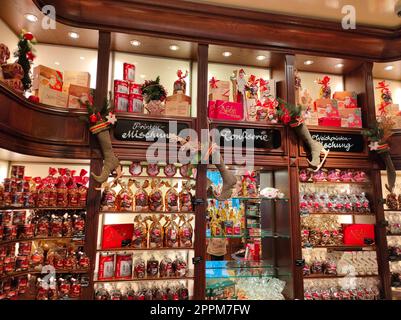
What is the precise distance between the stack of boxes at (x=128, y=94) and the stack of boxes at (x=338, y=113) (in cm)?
194

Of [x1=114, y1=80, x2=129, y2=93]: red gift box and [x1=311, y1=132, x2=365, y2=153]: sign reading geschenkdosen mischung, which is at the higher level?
[x1=114, y1=80, x2=129, y2=93]: red gift box

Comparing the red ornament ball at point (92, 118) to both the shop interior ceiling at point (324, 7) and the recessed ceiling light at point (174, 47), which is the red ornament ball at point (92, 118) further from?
the shop interior ceiling at point (324, 7)

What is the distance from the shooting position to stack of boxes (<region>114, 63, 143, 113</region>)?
261 cm

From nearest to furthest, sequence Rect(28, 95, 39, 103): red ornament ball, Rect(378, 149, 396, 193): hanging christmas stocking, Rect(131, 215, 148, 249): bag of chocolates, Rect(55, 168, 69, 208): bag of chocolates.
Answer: Rect(28, 95, 39, 103): red ornament ball < Rect(55, 168, 69, 208): bag of chocolates < Rect(131, 215, 148, 249): bag of chocolates < Rect(378, 149, 396, 193): hanging christmas stocking

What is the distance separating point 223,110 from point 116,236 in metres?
1.59

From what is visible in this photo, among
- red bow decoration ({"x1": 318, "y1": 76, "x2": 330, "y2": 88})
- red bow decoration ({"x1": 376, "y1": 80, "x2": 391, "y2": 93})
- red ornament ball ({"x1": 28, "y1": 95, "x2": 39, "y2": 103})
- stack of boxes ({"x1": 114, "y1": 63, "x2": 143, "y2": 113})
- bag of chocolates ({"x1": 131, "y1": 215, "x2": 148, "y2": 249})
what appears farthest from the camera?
red bow decoration ({"x1": 376, "y1": 80, "x2": 391, "y2": 93})

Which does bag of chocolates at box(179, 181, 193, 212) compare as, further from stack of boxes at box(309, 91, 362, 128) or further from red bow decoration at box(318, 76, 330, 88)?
red bow decoration at box(318, 76, 330, 88)

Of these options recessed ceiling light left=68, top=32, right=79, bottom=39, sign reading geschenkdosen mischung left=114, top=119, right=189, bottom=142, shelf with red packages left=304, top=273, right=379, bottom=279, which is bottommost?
shelf with red packages left=304, top=273, right=379, bottom=279

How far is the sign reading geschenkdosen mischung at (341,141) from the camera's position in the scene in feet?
9.53

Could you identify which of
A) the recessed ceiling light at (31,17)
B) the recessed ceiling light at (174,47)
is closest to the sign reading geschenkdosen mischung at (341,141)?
the recessed ceiling light at (174,47)

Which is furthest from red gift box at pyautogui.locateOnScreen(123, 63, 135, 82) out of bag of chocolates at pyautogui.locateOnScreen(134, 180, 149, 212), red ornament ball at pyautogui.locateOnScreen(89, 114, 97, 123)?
bag of chocolates at pyautogui.locateOnScreen(134, 180, 149, 212)

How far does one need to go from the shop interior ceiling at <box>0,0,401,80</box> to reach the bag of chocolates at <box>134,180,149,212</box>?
145 centimetres

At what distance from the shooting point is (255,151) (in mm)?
2727
